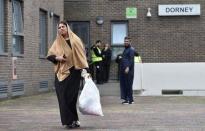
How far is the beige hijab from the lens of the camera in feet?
36.7

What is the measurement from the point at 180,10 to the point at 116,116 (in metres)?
16.3

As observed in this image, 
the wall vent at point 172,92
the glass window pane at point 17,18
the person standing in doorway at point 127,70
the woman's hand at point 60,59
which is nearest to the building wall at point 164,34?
the wall vent at point 172,92

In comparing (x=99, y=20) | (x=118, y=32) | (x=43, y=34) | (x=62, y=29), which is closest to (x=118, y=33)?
(x=118, y=32)

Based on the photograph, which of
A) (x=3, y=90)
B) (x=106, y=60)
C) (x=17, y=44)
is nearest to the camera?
(x=3, y=90)

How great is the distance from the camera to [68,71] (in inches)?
440

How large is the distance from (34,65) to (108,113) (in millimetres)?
7909

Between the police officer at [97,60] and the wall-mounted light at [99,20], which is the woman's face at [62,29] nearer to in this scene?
the police officer at [97,60]

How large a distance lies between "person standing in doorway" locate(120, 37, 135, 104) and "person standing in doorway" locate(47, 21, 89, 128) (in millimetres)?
6479

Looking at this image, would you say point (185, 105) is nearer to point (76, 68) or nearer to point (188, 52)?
point (76, 68)

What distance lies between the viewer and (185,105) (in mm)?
17312

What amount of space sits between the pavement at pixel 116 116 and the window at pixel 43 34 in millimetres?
4572

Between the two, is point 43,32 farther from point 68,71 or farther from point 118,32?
point 68,71

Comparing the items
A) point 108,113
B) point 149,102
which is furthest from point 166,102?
point 108,113

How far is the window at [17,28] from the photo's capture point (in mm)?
20000
